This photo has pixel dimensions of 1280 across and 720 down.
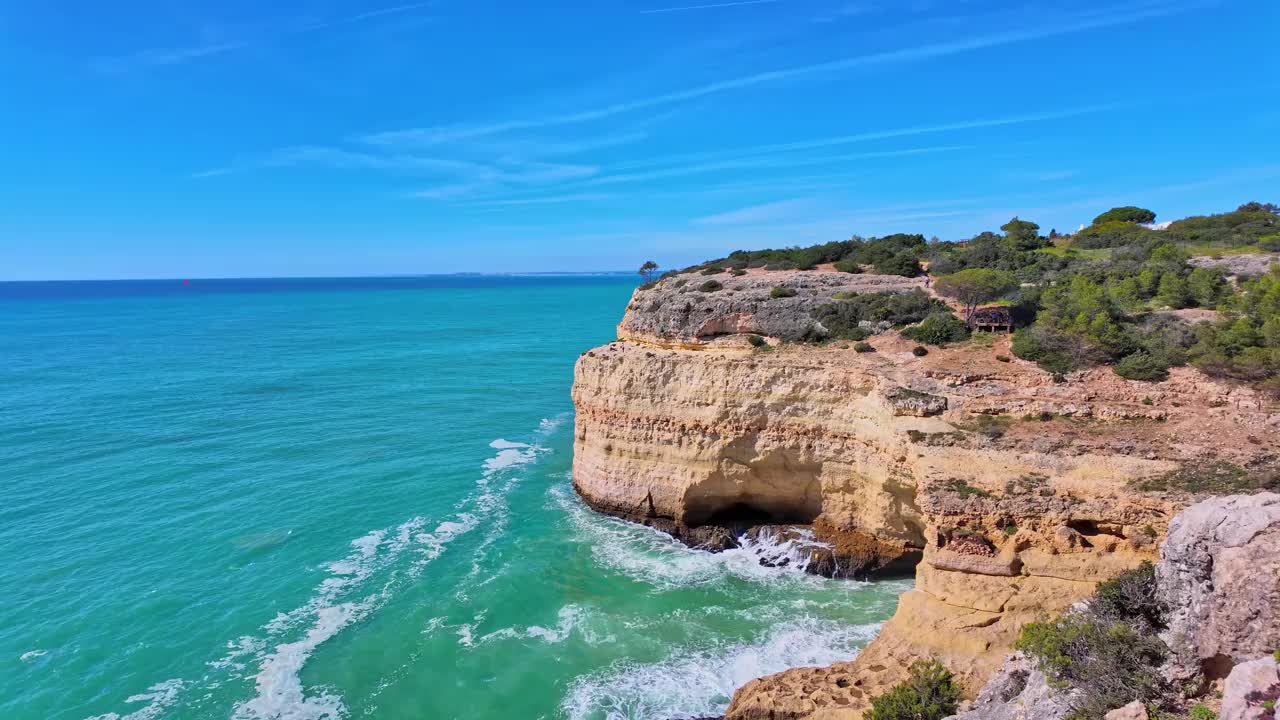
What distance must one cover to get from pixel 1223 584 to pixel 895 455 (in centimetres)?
1100

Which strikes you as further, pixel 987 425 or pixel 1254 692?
pixel 987 425

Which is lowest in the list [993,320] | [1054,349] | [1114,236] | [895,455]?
[895,455]

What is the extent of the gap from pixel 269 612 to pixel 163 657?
2.69m

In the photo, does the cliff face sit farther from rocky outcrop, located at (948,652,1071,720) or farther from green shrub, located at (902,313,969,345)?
rocky outcrop, located at (948,652,1071,720)

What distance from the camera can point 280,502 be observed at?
1049 inches

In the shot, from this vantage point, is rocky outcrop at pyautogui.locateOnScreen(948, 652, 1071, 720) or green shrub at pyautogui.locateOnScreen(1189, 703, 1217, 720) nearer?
green shrub at pyautogui.locateOnScreen(1189, 703, 1217, 720)

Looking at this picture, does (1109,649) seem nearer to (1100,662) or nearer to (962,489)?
(1100,662)

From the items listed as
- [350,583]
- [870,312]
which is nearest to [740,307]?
[870,312]

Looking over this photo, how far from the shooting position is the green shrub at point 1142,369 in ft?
64.9

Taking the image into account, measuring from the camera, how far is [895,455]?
1991cm

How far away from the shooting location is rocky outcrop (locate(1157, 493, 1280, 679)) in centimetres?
838

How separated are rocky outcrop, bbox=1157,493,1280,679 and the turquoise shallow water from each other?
29.2 ft

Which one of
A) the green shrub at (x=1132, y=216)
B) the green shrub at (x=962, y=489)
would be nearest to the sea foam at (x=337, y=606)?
the green shrub at (x=962, y=489)

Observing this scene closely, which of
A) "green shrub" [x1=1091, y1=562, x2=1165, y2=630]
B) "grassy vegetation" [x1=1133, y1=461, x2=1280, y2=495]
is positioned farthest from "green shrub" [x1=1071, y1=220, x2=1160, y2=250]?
"green shrub" [x1=1091, y1=562, x2=1165, y2=630]
